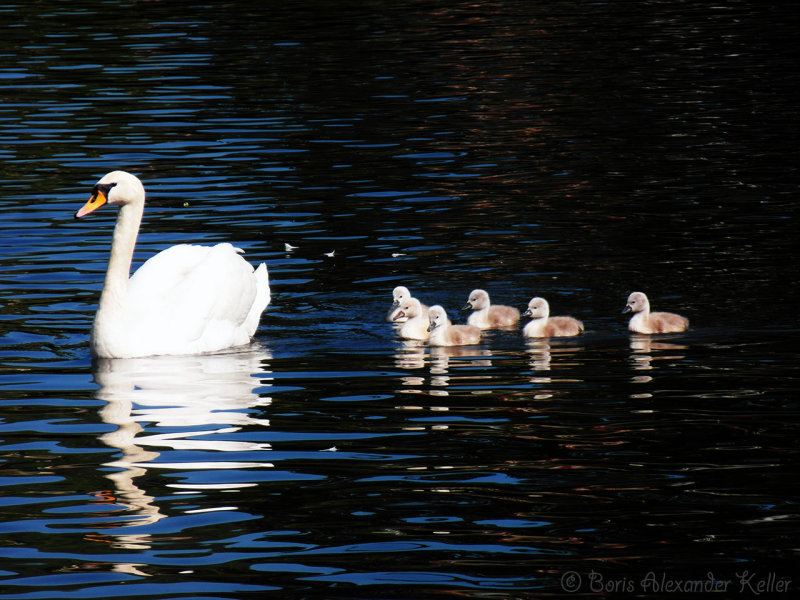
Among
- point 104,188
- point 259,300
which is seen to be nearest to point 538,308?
point 259,300

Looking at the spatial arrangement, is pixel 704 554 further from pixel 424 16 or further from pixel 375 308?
pixel 424 16

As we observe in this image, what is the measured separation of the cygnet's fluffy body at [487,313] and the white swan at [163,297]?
2134 millimetres

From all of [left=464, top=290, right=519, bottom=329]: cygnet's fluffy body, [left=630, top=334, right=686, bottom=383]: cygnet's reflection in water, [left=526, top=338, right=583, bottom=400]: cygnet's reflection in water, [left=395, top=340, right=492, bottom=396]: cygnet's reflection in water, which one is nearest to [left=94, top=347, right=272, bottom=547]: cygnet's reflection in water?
[left=395, top=340, right=492, bottom=396]: cygnet's reflection in water

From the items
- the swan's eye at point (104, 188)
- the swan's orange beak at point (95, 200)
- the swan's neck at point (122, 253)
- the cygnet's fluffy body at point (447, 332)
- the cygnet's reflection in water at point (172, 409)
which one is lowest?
the cygnet's reflection in water at point (172, 409)

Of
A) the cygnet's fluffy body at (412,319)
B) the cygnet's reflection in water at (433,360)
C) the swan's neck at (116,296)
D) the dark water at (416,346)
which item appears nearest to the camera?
the dark water at (416,346)

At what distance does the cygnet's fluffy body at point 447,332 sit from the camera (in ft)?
41.4

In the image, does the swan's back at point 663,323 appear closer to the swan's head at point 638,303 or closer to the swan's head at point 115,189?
the swan's head at point 638,303

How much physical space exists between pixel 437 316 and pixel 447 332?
0.59 ft

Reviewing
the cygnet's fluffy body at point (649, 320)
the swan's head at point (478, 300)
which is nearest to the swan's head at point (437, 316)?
the swan's head at point (478, 300)

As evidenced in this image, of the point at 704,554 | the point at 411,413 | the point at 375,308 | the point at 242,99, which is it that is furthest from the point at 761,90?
the point at 704,554

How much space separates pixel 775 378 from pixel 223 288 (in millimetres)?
5104

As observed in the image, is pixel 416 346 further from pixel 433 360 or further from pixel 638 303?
pixel 638 303

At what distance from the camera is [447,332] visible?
12.7 m

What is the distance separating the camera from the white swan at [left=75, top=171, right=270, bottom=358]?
1221cm
